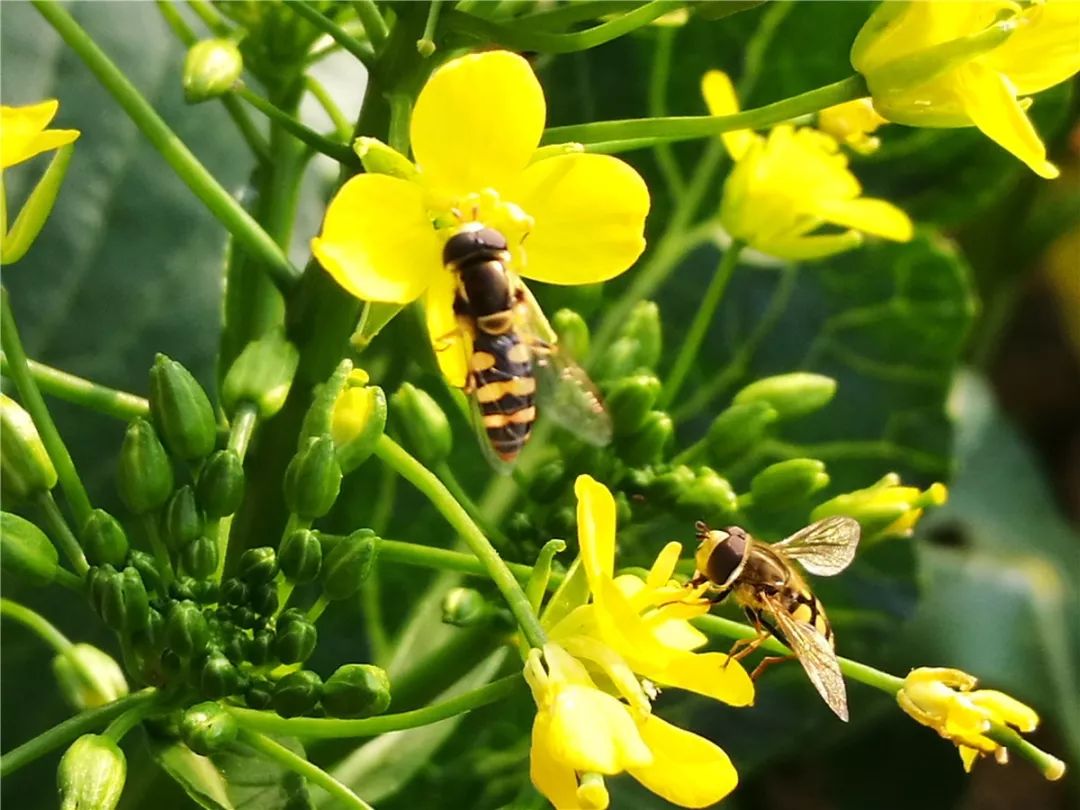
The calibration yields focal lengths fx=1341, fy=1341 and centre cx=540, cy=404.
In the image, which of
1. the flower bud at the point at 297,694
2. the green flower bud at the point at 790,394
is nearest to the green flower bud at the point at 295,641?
the flower bud at the point at 297,694

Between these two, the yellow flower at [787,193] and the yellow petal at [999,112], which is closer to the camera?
the yellow petal at [999,112]

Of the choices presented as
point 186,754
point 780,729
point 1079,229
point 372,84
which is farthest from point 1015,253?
point 186,754

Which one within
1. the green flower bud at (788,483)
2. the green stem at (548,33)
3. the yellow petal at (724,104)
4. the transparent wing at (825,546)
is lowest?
the transparent wing at (825,546)

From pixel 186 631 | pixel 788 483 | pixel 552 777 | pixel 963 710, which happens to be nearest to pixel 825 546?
pixel 788 483

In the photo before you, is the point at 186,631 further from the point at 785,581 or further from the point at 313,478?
the point at 785,581

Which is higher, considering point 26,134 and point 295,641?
point 26,134

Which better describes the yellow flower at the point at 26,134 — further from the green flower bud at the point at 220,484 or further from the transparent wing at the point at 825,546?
the transparent wing at the point at 825,546

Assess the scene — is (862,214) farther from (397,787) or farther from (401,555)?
(397,787)
